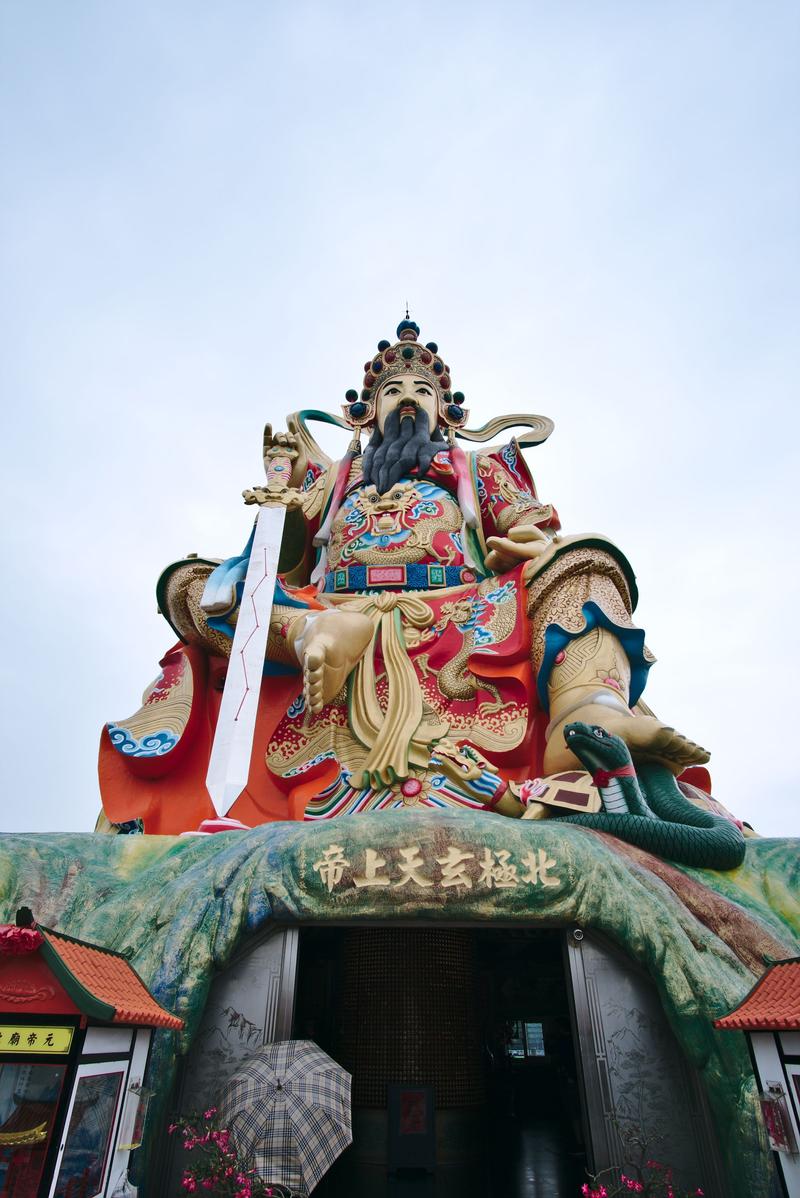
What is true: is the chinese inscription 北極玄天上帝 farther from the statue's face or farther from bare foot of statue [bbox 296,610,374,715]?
the statue's face

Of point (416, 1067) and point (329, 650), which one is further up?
point (329, 650)

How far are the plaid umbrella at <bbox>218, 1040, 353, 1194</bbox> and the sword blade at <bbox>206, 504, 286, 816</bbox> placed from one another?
1.86m

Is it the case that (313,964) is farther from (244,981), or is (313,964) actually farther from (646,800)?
(646,800)

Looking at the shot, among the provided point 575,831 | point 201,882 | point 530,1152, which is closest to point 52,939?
point 201,882

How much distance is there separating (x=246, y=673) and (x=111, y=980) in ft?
9.73

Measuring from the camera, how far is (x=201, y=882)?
422cm

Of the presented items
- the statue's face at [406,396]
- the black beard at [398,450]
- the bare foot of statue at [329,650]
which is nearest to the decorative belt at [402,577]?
the bare foot of statue at [329,650]

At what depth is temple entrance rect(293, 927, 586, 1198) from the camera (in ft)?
15.6

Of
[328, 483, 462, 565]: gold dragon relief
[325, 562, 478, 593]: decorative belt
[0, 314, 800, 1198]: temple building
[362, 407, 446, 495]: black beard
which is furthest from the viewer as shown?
[362, 407, 446, 495]: black beard

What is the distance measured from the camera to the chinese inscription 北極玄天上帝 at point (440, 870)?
4070 millimetres

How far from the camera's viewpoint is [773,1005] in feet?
10.4

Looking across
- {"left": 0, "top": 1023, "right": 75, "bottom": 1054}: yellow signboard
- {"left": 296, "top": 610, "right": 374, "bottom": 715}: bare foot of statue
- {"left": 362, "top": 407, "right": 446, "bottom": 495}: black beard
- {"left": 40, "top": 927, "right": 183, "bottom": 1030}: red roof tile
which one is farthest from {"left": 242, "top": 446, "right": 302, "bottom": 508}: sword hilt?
{"left": 0, "top": 1023, "right": 75, "bottom": 1054}: yellow signboard

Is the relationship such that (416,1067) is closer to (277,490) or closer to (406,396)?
(277,490)

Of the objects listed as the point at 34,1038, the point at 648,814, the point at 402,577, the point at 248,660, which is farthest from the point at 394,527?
the point at 34,1038
